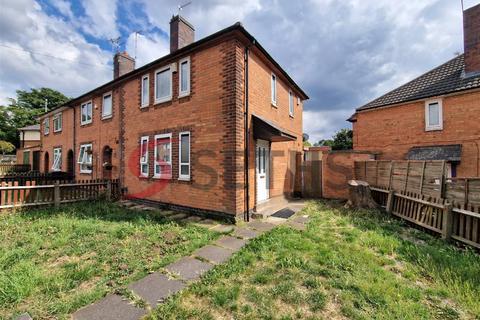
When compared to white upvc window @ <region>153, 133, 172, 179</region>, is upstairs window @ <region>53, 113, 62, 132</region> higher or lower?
higher

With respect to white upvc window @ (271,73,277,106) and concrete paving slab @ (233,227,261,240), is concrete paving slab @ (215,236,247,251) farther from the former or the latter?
white upvc window @ (271,73,277,106)

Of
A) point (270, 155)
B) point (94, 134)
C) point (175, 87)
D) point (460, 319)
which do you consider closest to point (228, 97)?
point (175, 87)

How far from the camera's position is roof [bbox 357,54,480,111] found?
11.5 m

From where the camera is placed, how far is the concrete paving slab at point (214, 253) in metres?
4.18

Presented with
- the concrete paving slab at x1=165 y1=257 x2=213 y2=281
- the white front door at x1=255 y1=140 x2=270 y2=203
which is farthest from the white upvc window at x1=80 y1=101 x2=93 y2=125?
the concrete paving slab at x1=165 y1=257 x2=213 y2=281

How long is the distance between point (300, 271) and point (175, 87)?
7.36 meters

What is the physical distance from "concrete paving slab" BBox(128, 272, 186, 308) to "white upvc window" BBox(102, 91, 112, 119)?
10.6 metres

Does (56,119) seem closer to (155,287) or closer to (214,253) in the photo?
(214,253)

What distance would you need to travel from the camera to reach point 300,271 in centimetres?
369

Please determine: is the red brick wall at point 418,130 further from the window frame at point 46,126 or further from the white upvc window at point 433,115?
the window frame at point 46,126

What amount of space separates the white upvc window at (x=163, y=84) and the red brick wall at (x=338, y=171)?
797 cm

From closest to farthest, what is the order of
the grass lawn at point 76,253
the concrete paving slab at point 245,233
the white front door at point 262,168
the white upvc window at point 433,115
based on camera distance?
the grass lawn at point 76,253 < the concrete paving slab at point 245,233 < the white front door at point 262,168 < the white upvc window at point 433,115

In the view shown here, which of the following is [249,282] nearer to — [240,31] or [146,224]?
[146,224]

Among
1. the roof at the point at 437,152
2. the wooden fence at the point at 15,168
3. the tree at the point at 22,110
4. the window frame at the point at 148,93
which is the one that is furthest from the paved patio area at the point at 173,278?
the tree at the point at 22,110
